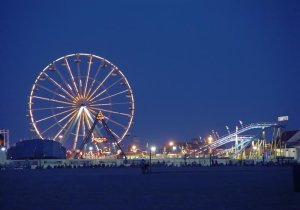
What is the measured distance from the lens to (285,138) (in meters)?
141

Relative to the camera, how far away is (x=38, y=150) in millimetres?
102875

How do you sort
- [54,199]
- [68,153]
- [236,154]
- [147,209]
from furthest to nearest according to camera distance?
[236,154], [68,153], [54,199], [147,209]

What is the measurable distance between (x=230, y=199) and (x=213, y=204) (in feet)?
6.27

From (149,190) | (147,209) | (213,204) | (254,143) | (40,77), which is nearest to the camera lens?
(147,209)

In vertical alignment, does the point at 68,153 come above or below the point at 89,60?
below

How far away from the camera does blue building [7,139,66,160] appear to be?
101 m

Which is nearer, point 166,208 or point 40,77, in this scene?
point 166,208

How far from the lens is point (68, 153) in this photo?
111 metres

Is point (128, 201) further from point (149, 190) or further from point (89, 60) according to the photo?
point (89, 60)

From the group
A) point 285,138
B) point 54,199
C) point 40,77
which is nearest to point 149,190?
point 54,199

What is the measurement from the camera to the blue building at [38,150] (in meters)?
101

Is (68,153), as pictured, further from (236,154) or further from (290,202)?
(290,202)

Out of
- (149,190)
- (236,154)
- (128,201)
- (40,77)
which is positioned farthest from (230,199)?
(236,154)

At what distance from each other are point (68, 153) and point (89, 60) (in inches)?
1358
